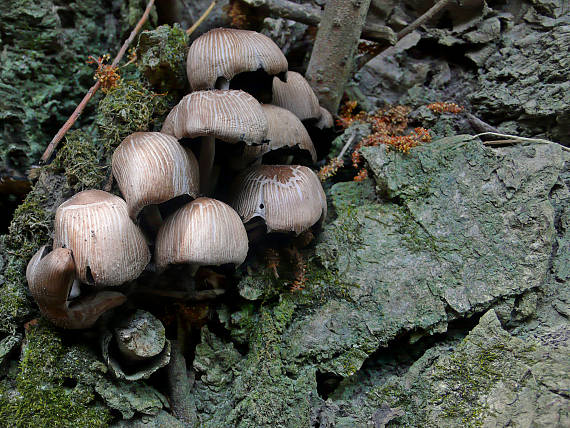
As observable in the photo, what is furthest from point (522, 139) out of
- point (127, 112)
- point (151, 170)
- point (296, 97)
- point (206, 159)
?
point (127, 112)

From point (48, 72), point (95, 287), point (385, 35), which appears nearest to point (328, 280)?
point (95, 287)

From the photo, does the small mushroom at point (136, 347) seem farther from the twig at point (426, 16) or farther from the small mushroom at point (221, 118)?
the twig at point (426, 16)

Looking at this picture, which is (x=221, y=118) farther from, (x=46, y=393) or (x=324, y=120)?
(x=46, y=393)

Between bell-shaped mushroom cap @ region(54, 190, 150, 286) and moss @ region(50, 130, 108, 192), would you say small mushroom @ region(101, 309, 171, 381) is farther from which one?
moss @ region(50, 130, 108, 192)

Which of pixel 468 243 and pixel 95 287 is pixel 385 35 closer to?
pixel 468 243

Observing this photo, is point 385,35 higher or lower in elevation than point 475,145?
higher

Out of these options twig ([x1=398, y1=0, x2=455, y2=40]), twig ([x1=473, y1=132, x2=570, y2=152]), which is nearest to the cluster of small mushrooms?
twig ([x1=473, y1=132, x2=570, y2=152])
